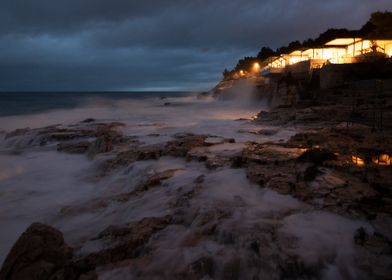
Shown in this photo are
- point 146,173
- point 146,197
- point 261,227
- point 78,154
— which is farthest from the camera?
point 78,154

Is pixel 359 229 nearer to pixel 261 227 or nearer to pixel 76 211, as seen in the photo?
pixel 261 227

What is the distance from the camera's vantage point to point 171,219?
7.22 meters

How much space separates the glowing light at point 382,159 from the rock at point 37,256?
343 inches

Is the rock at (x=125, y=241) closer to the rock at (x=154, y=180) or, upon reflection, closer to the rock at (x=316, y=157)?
the rock at (x=154, y=180)

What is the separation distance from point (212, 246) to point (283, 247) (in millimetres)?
1197

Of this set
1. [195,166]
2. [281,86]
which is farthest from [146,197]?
[281,86]

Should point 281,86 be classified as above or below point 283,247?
above

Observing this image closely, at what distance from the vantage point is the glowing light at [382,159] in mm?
10039

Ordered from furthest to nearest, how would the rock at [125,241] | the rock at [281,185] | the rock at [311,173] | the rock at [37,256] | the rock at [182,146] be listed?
the rock at [182,146] < the rock at [311,173] < the rock at [281,185] < the rock at [125,241] < the rock at [37,256]

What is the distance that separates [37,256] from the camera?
5.55 metres

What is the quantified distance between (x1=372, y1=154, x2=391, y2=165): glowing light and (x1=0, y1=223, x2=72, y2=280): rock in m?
8.71

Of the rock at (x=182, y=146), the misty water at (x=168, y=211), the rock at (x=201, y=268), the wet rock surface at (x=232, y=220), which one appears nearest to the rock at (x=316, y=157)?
the wet rock surface at (x=232, y=220)

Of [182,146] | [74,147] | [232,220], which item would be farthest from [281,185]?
[74,147]

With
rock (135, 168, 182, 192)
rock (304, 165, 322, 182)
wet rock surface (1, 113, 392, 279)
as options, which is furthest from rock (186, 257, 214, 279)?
rock (135, 168, 182, 192)
